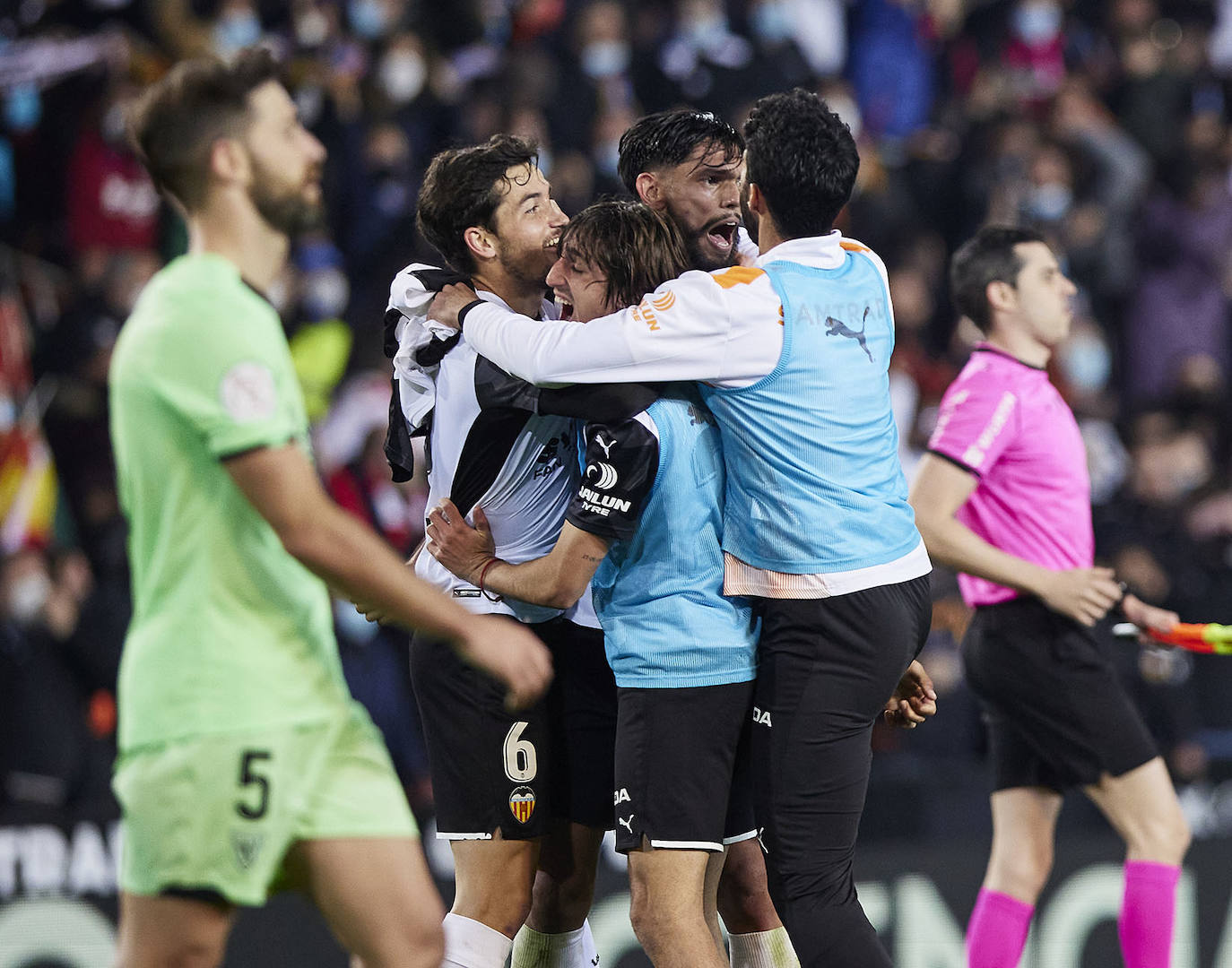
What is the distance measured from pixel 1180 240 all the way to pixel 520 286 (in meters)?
7.95

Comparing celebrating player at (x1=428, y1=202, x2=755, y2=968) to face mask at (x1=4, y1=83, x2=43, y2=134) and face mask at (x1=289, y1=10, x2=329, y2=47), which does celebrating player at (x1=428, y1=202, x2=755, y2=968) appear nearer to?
face mask at (x1=289, y1=10, x2=329, y2=47)

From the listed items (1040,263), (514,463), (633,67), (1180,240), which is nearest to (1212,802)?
(1040,263)

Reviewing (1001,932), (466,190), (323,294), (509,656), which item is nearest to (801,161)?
(466,190)

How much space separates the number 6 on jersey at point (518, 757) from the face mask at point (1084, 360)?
7281 millimetres

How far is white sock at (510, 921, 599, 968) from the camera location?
172 inches

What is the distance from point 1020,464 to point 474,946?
243cm

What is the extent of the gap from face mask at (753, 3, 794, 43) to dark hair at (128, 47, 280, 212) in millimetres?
8731

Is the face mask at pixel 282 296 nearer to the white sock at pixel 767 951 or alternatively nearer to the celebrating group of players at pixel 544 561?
the celebrating group of players at pixel 544 561

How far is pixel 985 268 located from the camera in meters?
5.54

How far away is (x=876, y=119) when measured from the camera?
1173cm

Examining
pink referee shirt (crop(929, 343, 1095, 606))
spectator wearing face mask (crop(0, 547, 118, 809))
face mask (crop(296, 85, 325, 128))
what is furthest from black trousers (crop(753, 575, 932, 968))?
face mask (crop(296, 85, 325, 128))

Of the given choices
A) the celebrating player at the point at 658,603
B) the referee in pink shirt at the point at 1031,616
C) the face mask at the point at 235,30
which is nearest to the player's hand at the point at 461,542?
the celebrating player at the point at 658,603

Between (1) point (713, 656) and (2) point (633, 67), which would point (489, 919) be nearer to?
(1) point (713, 656)

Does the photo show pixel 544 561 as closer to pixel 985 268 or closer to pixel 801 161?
pixel 801 161
